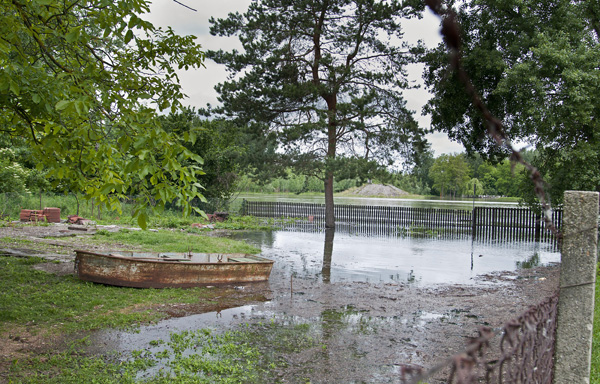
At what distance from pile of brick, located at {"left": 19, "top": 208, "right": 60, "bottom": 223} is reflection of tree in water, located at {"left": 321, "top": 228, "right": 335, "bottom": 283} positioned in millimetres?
12486

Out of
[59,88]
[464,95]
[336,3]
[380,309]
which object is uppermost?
[336,3]

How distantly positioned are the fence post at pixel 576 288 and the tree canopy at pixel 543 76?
8.68 metres

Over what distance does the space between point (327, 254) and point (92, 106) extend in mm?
12253

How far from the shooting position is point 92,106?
457cm

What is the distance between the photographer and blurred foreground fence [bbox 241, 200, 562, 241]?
875 inches

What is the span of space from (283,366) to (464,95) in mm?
12392

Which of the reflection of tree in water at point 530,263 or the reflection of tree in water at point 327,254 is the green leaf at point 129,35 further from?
the reflection of tree in water at point 530,263

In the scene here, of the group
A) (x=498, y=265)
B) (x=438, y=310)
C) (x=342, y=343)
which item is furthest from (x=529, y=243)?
(x=342, y=343)

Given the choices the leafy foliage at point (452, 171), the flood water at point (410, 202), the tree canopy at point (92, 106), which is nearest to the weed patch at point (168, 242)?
the tree canopy at point (92, 106)

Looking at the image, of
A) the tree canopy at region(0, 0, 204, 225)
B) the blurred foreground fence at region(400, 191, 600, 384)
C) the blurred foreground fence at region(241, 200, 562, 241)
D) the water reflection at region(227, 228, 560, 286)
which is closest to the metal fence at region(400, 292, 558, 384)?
the blurred foreground fence at region(400, 191, 600, 384)

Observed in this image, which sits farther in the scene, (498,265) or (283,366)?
(498,265)

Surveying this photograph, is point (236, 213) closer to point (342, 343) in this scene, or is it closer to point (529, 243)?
point (529, 243)

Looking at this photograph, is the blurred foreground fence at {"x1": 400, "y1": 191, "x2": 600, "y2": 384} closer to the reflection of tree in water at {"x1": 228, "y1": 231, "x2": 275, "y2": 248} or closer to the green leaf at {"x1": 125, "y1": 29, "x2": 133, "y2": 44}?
the green leaf at {"x1": 125, "y1": 29, "x2": 133, "y2": 44}

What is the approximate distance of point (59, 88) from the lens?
506cm
